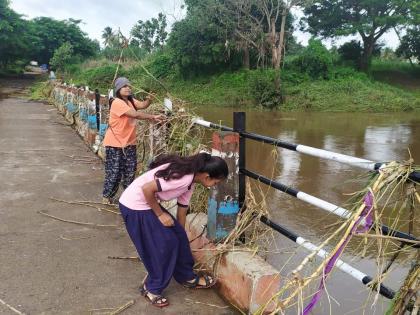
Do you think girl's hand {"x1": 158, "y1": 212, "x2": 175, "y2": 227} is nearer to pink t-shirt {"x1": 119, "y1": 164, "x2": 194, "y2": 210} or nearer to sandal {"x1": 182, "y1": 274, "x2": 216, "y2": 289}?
pink t-shirt {"x1": 119, "y1": 164, "x2": 194, "y2": 210}

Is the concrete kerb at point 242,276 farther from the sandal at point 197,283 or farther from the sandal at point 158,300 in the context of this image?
the sandal at point 158,300

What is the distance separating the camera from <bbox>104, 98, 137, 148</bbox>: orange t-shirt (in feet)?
15.9

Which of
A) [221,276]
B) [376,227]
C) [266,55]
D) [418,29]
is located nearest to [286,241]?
[221,276]

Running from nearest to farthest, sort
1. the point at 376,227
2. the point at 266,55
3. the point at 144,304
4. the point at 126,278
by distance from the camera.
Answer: the point at 376,227 → the point at 144,304 → the point at 126,278 → the point at 266,55

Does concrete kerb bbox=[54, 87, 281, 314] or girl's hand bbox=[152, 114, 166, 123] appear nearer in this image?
concrete kerb bbox=[54, 87, 281, 314]

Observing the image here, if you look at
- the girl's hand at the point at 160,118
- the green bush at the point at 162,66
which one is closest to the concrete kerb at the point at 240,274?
the girl's hand at the point at 160,118

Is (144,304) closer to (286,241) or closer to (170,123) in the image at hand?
(170,123)

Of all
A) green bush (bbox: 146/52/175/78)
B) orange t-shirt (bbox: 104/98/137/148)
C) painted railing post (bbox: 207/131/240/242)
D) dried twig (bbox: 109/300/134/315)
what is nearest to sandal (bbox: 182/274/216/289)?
painted railing post (bbox: 207/131/240/242)

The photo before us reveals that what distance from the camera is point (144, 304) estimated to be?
303cm

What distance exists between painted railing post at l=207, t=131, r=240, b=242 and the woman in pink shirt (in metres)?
0.31

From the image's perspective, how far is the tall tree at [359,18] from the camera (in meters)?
31.2

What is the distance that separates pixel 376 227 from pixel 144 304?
1682 millimetres

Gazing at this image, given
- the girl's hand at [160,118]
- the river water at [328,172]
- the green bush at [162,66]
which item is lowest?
the river water at [328,172]

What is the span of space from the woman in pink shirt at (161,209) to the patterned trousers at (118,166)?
2.05 m
